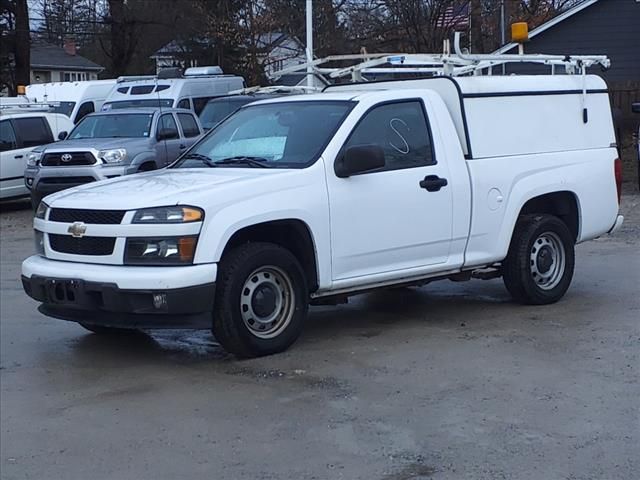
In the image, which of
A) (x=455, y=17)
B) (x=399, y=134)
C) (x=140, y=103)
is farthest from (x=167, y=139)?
(x=399, y=134)

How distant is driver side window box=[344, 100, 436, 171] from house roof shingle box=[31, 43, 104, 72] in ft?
187

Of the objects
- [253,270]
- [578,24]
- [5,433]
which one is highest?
[578,24]

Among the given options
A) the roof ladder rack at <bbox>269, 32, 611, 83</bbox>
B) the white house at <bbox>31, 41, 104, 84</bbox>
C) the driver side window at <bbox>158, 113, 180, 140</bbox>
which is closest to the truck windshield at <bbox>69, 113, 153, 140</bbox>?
the driver side window at <bbox>158, 113, 180, 140</bbox>

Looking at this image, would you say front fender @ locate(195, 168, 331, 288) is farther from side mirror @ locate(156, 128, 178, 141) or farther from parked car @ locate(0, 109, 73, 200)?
parked car @ locate(0, 109, 73, 200)

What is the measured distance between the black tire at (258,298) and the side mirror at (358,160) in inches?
28.5

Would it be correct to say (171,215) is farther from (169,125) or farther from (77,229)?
(169,125)

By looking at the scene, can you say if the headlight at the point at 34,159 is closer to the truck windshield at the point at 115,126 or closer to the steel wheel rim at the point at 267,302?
the truck windshield at the point at 115,126

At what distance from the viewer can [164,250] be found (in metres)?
6.79

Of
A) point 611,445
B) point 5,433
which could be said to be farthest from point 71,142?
point 611,445

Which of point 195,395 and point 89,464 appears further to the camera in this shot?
point 195,395

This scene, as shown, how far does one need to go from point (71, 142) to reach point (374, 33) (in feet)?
47.9

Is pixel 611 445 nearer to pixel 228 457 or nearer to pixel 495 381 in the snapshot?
pixel 495 381

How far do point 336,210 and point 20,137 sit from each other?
13849 mm

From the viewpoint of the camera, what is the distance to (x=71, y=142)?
709 inches
